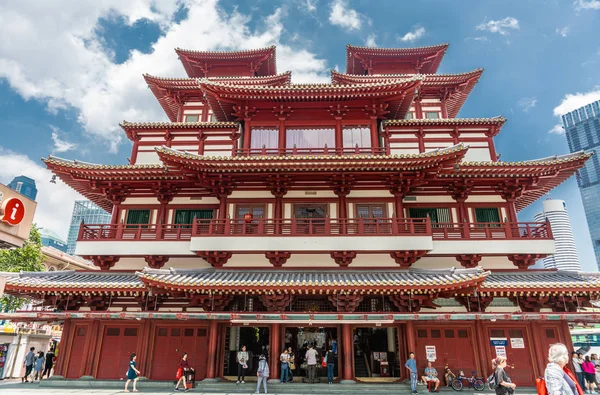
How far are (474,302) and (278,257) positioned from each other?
9845 mm

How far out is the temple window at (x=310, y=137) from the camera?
21609mm

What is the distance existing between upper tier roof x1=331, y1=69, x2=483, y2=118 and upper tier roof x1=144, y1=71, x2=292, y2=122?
437cm

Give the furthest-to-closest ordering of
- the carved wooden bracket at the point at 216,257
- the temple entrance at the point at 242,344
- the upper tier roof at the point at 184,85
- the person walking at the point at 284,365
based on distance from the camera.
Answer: the upper tier roof at the point at 184,85 → the temple entrance at the point at 242,344 → the carved wooden bracket at the point at 216,257 → the person walking at the point at 284,365

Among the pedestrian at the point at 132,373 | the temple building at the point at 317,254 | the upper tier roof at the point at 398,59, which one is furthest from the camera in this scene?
the upper tier roof at the point at 398,59

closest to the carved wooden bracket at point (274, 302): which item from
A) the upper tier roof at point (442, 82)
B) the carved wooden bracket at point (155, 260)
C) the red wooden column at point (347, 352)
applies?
the red wooden column at point (347, 352)

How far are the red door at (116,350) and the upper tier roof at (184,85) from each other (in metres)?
15.9

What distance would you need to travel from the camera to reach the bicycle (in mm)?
16234

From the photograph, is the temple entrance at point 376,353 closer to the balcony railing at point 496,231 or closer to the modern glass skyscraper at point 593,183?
the balcony railing at point 496,231

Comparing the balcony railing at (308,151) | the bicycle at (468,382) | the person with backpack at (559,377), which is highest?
the balcony railing at (308,151)

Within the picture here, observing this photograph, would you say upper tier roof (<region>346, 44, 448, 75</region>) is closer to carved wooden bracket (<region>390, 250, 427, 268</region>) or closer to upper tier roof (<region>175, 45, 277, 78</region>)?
upper tier roof (<region>175, 45, 277, 78</region>)

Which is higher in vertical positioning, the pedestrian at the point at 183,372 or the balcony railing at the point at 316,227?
the balcony railing at the point at 316,227

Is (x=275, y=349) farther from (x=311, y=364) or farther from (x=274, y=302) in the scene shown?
(x=274, y=302)

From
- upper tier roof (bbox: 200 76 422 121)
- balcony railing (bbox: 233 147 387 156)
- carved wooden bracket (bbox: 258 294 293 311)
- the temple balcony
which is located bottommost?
carved wooden bracket (bbox: 258 294 293 311)

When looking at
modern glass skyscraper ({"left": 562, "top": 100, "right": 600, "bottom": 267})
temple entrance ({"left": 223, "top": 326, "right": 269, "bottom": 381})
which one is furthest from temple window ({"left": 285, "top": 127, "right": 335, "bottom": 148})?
modern glass skyscraper ({"left": 562, "top": 100, "right": 600, "bottom": 267})
